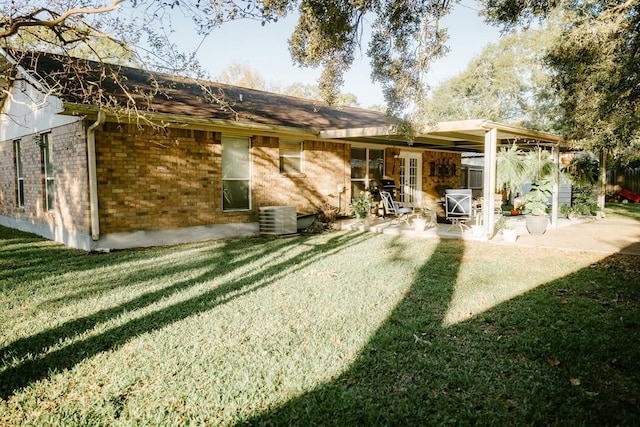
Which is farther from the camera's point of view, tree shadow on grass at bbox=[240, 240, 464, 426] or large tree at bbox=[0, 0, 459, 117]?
large tree at bbox=[0, 0, 459, 117]

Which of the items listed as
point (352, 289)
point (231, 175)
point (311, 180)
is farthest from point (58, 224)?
point (352, 289)

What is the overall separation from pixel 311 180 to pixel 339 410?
1012 centimetres

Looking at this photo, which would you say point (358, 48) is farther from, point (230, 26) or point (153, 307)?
point (153, 307)

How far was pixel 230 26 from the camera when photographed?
20.0ft

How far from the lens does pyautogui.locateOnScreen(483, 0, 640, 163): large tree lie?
302 inches

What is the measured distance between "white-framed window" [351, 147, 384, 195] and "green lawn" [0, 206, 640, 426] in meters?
7.59

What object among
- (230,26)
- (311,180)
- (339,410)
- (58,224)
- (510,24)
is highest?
(510,24)

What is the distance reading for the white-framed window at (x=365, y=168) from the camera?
571 inches

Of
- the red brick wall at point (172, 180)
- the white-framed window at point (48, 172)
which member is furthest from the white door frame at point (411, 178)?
the white-framed window at point (48, 172)

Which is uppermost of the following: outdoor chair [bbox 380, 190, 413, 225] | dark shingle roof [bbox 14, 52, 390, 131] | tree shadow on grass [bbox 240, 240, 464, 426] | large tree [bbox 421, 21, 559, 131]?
large tree [bbox 421, 21, 559, 131]

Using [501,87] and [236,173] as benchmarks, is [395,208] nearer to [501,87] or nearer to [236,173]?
[236,173]

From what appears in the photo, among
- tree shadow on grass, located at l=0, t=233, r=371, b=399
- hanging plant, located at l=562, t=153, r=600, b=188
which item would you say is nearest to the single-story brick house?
tree shadow on grass, located at l=0, t=233, r=371, b=399

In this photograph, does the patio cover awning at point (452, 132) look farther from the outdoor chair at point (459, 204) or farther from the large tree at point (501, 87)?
the large tree at point (501, 87)

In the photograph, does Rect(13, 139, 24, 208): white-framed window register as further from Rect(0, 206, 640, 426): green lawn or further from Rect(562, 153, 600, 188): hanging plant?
Rect(562, 153, 600, 188): hanging plant
